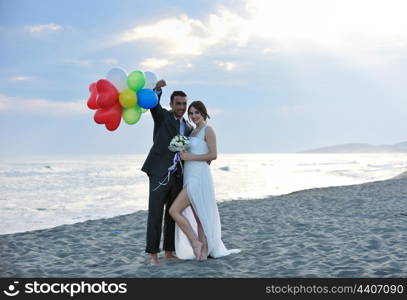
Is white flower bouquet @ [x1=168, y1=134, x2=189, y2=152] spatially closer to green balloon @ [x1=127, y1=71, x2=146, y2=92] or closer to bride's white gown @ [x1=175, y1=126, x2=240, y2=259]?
bride's white gown @ [x1=175, y1=126, x2=240, y2=259]

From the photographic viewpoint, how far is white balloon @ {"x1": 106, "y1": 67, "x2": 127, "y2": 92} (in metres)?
4.88

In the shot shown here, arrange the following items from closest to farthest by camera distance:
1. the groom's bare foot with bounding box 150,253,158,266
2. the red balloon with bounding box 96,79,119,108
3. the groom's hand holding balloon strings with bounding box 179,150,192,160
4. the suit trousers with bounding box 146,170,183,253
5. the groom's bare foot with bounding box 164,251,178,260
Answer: the red balloon with bounding box 96,79,119,108, the groom's hand holding balloon strings with bounding box 179,150,192,160, the suit trousers with bounding box 146,170,183,253, the groom's bare foot with bounding box 150,253,158,266, the groom's bare foot with bounding box 164,251,178,260

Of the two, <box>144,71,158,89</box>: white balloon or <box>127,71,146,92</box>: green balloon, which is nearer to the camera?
<box>127,71,146,92</box>: green balloon

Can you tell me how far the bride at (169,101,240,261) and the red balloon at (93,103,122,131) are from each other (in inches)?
32.5

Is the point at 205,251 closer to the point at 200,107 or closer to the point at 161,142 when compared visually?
the point at 161,142

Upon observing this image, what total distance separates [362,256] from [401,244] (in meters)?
0.95

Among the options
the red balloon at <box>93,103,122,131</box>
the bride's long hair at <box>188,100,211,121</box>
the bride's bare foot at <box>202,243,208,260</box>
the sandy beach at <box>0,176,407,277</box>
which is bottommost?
the sandy beach at <box>0,176,407,277</box>

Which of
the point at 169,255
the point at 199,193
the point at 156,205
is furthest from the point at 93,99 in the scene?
the point at 169,255

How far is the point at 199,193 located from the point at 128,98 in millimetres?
1397

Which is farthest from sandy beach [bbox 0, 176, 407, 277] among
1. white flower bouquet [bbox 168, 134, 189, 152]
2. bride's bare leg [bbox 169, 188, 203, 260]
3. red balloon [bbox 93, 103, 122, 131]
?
red balloon [bbox 93, 103, 122, 131]

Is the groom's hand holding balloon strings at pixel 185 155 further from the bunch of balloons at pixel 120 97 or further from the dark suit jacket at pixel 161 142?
the bunch of balloons at pixel 120 97

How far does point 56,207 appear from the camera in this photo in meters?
13.3

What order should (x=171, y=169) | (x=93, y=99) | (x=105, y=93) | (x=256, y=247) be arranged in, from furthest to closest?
(x=256, y=247)
(x=171, y=169)
(x=93, y=99)
(x=105, y=93)

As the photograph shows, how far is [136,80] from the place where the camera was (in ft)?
15.9
